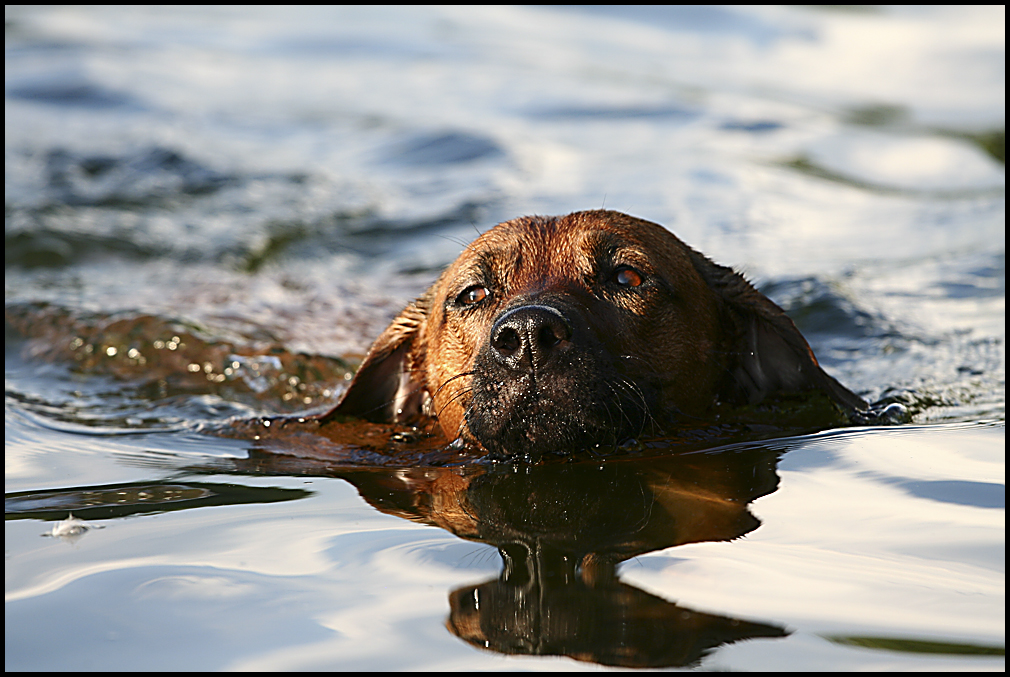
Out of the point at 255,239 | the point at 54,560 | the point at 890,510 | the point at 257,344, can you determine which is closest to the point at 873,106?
the point at 255,239

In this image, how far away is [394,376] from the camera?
5090 mm

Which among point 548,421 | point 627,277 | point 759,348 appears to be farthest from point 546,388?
point 759,348

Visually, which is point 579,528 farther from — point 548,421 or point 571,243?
point 571,243

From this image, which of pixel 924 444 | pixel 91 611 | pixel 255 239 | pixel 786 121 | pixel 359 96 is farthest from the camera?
pixel 359 96

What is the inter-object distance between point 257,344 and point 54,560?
3.31m

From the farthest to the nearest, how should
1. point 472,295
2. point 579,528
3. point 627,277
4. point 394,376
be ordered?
1. point 394,376
2. point 472,295
3. point 627,277
4. point 579,528

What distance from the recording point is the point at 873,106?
1378cm

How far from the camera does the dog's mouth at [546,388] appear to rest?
367 cm

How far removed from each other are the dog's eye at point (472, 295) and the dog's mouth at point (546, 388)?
647mm

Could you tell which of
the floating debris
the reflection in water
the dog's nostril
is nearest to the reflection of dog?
the dog's nostril

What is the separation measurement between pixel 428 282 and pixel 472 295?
141 inches

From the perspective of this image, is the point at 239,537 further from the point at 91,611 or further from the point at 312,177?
the point at 312,177

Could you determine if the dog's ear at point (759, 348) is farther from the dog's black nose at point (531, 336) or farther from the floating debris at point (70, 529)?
the floating debris at point (70, 529)

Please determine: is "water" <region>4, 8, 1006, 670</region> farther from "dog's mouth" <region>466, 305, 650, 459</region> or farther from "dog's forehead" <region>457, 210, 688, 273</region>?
"dog's forehead" <region>457, 210, 688, 273</region>
